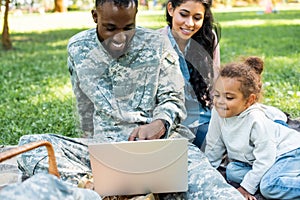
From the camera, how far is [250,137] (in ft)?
9.66

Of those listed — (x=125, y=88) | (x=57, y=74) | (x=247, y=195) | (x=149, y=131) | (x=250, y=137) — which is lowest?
(x=57, y=74)

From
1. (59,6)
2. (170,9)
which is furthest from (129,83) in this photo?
(59,6)

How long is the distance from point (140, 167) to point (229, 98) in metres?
0.84

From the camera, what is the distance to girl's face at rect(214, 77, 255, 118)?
2.94 meters

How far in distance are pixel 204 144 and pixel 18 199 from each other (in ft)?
6.18

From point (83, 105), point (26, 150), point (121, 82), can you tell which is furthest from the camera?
point (83, 105)

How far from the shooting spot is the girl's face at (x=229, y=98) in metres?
2.94

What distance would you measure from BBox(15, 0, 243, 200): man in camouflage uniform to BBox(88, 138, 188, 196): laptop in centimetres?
26

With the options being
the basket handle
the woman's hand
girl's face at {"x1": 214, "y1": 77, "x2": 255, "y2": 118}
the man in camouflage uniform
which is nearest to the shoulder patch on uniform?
the man in camouflage uniform

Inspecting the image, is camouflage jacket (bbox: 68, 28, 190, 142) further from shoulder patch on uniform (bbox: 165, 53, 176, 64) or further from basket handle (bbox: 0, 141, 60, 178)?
basket handle (bbox: 0, 141, 60, 178)

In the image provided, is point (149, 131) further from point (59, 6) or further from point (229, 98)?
point (59, 6)

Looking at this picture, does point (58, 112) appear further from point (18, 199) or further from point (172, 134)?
point (18, 199)

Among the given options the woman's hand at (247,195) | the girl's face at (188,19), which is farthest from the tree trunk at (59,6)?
the woman's hand at (247,195)

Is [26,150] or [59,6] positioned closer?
[26,150]
